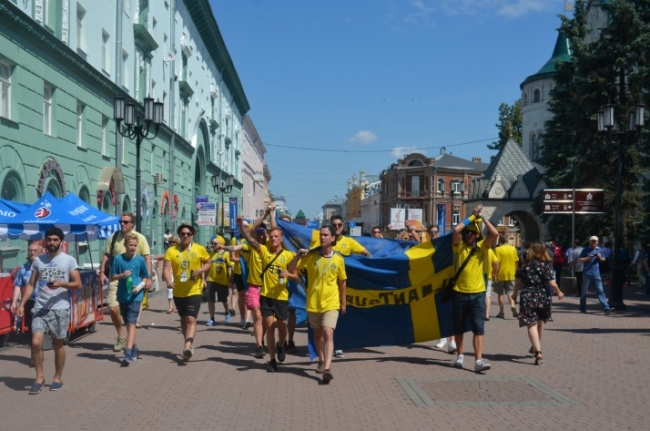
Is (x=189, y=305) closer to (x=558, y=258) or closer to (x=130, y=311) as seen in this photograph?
(x=130, y=311)

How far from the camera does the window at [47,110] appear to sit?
21.7 meters

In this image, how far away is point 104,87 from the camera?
27250 millimetres

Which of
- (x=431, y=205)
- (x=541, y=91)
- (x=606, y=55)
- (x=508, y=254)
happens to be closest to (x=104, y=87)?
(x=508, y=254)

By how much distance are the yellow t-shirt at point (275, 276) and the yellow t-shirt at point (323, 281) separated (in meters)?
0.96

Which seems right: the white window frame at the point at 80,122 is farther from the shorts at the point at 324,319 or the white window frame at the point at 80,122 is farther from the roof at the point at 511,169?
the roof at the point at 511,169

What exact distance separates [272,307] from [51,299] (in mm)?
2946

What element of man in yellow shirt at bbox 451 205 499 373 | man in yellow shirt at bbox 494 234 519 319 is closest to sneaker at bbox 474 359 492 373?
man in yellow shirt at bbox 451 205 499 373

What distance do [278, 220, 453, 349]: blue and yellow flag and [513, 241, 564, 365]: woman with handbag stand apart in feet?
3.53

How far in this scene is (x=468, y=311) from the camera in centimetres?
996

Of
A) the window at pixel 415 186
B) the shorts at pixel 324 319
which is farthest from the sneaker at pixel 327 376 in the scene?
the window at pixel 415 186

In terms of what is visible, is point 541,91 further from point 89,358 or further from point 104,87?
point 89,358

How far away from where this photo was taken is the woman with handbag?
10.5 m

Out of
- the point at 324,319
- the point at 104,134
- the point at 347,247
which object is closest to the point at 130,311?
the point at 324,319

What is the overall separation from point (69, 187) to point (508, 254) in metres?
14.4
